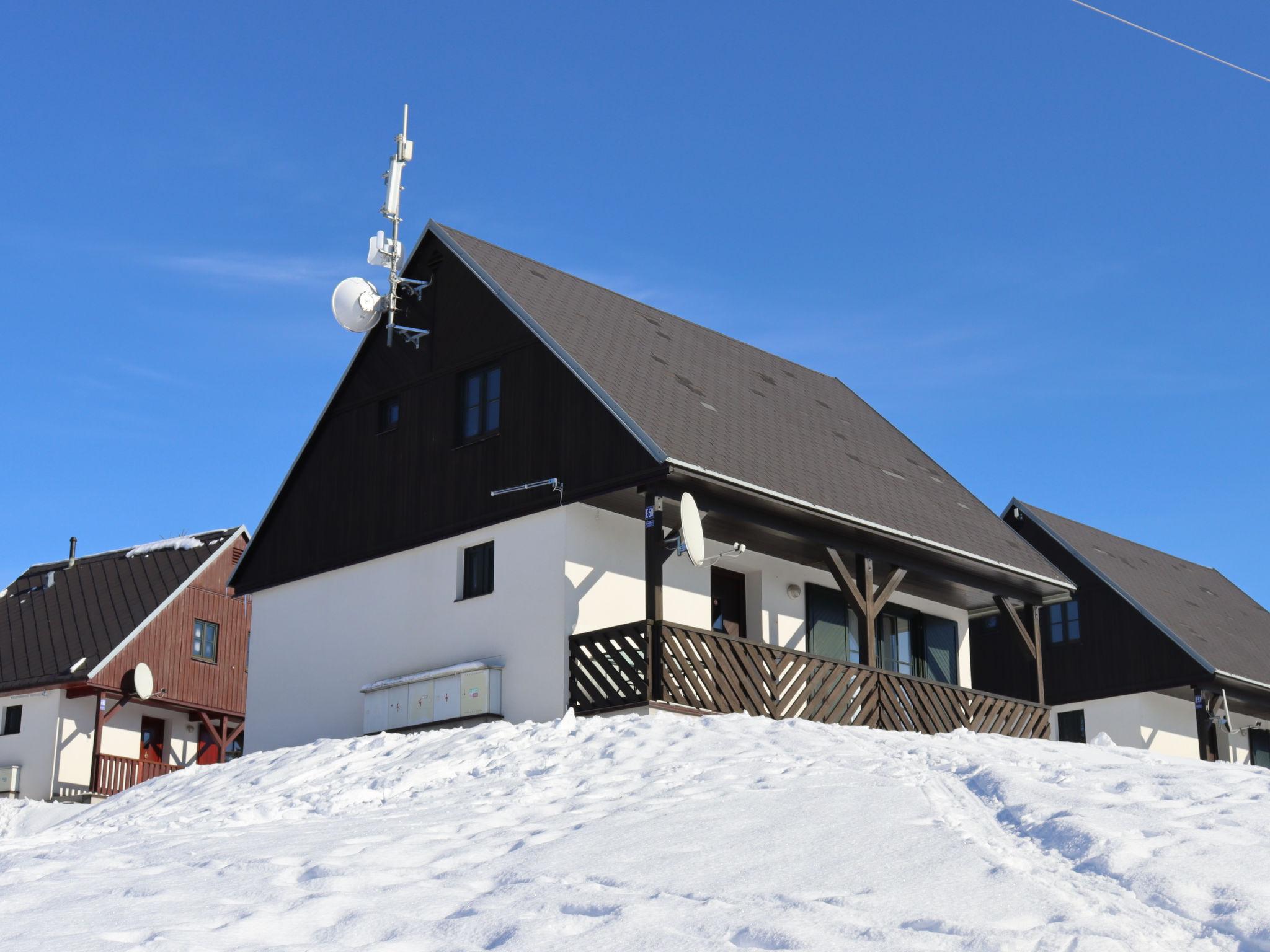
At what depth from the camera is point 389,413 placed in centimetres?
2145

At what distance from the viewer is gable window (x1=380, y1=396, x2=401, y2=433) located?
21.2 meters

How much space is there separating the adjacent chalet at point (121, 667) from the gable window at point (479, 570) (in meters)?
13.6

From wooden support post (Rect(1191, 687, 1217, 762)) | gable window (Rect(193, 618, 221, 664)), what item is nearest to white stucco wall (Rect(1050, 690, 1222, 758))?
wooden support post (Rect(1191, 687, 1217, 762))

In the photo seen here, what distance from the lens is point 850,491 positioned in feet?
65.5

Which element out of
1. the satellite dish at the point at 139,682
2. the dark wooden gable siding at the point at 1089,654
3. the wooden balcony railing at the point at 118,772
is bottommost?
the wooden balcony railing at the point at 118,772

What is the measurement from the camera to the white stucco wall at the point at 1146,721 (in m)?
28.3

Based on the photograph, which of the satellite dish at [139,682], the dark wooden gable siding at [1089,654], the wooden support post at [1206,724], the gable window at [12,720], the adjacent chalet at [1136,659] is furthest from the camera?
the gable window at [12,720]

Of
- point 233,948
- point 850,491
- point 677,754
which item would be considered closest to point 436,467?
point 850,491

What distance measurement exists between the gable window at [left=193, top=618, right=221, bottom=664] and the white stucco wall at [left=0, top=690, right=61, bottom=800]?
3641 mm

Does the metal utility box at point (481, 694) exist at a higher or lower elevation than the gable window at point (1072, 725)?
higher

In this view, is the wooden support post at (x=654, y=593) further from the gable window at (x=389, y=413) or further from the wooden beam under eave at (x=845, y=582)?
the gable window at (x=389, y=413)

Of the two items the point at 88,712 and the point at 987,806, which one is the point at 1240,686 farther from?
the point at 88,712

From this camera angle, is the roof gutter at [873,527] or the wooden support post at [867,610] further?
the wooden support post at [867,610]

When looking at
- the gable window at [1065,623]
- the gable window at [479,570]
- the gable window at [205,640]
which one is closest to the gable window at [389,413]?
the gable window at [479,570]
